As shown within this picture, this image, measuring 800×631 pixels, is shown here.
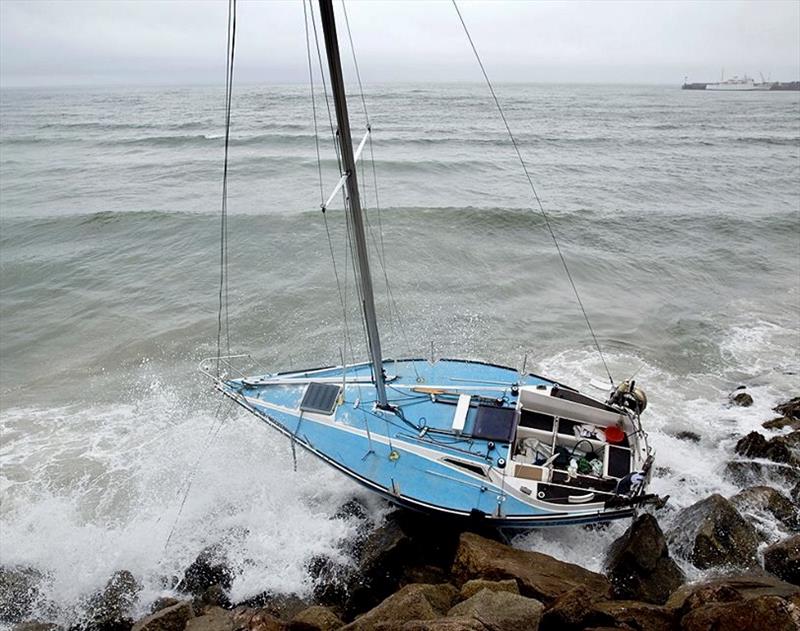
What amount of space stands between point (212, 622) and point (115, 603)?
2.95 metres

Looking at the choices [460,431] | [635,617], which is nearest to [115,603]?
[460,431]

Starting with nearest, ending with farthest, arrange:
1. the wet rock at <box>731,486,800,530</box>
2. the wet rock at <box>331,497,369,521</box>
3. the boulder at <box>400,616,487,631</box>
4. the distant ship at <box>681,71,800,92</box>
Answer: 1. the boulder at <box>400,616,487,631</box>
2. the wet rock at <box>731,486,800,530</box>
3. the wet rock at <box>331,497,369,521</box>
4. the distant ship at <box>681,71,800,92</box>

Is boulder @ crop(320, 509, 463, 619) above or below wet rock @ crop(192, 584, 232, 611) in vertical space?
above

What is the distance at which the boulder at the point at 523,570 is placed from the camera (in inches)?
341

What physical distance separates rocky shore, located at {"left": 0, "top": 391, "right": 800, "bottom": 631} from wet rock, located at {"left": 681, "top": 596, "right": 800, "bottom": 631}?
0.04 meters

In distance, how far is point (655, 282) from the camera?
77.5 ft

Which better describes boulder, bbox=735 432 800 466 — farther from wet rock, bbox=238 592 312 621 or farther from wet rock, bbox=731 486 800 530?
wet rock, bbox=238 592 312 621

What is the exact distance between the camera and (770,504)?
1107cm

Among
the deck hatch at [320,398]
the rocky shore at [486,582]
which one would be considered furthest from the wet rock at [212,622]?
the deck hatch at [320,398]

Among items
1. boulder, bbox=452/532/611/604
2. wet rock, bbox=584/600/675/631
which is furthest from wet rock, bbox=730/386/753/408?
wet rock, bbox=584/600/675/631

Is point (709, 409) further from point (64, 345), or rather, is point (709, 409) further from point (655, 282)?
point (64, 345)

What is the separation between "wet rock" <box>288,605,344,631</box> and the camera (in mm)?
7891

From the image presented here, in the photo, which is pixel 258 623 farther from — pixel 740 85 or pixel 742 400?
pixel 740 85

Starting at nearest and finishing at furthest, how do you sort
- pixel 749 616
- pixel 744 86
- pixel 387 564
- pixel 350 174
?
1. pixel 749 616
2. pixel 350 174
3. pixel 387 564
4. pixel 744 86
